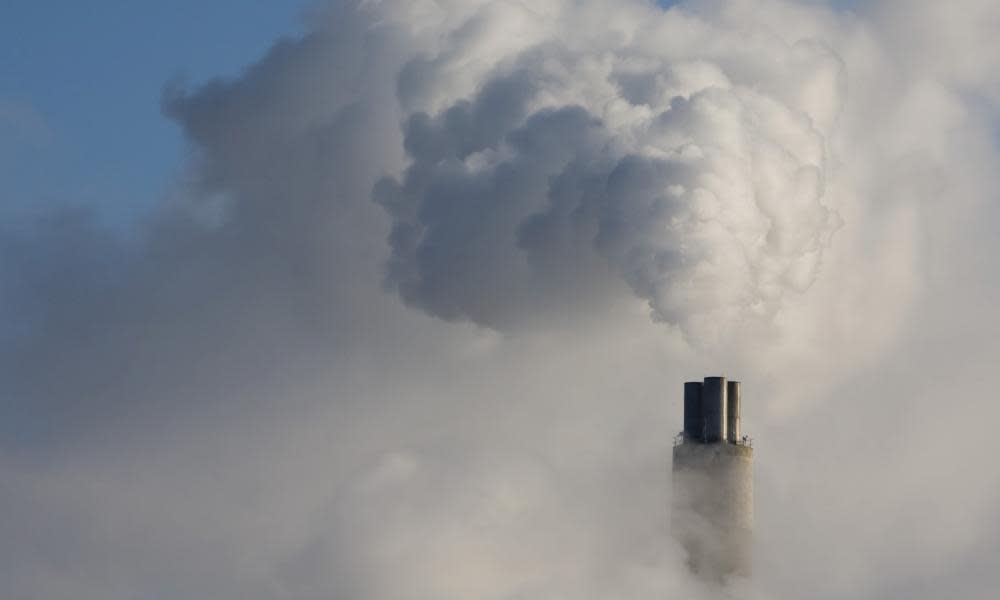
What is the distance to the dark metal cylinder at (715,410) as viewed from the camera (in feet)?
307

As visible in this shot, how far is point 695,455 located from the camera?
309 feet

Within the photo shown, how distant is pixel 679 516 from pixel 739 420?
5.03 meters

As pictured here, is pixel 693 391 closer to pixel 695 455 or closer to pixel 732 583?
pixel 695 455

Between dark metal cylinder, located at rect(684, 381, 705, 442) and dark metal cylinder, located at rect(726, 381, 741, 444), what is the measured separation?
1.14m

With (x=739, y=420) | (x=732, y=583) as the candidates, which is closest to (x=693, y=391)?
(x=739, y=420)

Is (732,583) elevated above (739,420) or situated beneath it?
situated beneath

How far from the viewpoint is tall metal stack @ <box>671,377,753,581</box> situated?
307 feet

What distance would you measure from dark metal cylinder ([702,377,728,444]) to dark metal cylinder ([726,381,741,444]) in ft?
0.74

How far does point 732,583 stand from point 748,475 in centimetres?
479

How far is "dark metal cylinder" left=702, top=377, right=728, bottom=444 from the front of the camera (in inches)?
3686

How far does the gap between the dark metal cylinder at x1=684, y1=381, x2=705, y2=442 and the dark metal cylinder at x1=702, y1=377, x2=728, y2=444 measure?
1.38 feet

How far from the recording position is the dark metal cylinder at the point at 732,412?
94.0 m

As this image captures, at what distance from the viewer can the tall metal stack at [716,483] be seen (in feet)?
307

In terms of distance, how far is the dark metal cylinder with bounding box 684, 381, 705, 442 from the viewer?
94375 mm
